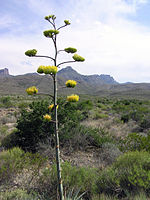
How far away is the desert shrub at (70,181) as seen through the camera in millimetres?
2820

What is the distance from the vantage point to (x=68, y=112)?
5590 mm

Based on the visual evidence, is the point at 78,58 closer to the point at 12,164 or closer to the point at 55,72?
the point at 55,72

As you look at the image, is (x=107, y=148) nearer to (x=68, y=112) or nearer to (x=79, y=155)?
(x=79, y=155)

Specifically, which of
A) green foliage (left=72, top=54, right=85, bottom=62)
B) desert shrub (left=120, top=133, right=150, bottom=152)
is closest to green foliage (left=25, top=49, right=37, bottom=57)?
green foliage (left=72, top=54, right=85, bottom=62)

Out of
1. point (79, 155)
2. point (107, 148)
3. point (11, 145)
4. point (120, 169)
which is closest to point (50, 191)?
point (120, 169)

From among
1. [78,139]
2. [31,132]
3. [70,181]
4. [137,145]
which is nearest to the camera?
[70,181]

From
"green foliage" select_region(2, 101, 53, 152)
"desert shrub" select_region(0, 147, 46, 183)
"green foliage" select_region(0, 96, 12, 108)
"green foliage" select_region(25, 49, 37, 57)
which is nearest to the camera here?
"green foliage" select_region(25, 49, 37, 57)

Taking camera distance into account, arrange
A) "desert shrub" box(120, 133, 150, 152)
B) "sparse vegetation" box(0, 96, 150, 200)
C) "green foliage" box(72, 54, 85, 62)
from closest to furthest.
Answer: "green foliage" box(72, 54, 85, 62)
"sparse vegetation" box(0, 96, 150, 200)
"desert shrub" box(120, 133, 150, 152)

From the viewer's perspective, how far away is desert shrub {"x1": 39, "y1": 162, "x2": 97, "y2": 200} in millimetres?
2820

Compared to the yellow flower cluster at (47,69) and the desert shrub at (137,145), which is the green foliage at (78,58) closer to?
the yellow flower cluster at (47,69)

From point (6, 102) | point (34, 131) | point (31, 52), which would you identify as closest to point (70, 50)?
point (31, 52)

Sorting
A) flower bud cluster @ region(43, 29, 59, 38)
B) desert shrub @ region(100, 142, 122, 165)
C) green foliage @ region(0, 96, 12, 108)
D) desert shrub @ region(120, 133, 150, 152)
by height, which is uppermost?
flower bud cluster @ region(43, 29, 59, 38)

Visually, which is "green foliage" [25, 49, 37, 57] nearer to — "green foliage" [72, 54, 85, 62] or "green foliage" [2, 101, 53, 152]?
"green foliage" [72, 54, 85, 62]

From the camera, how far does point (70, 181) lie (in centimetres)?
287
